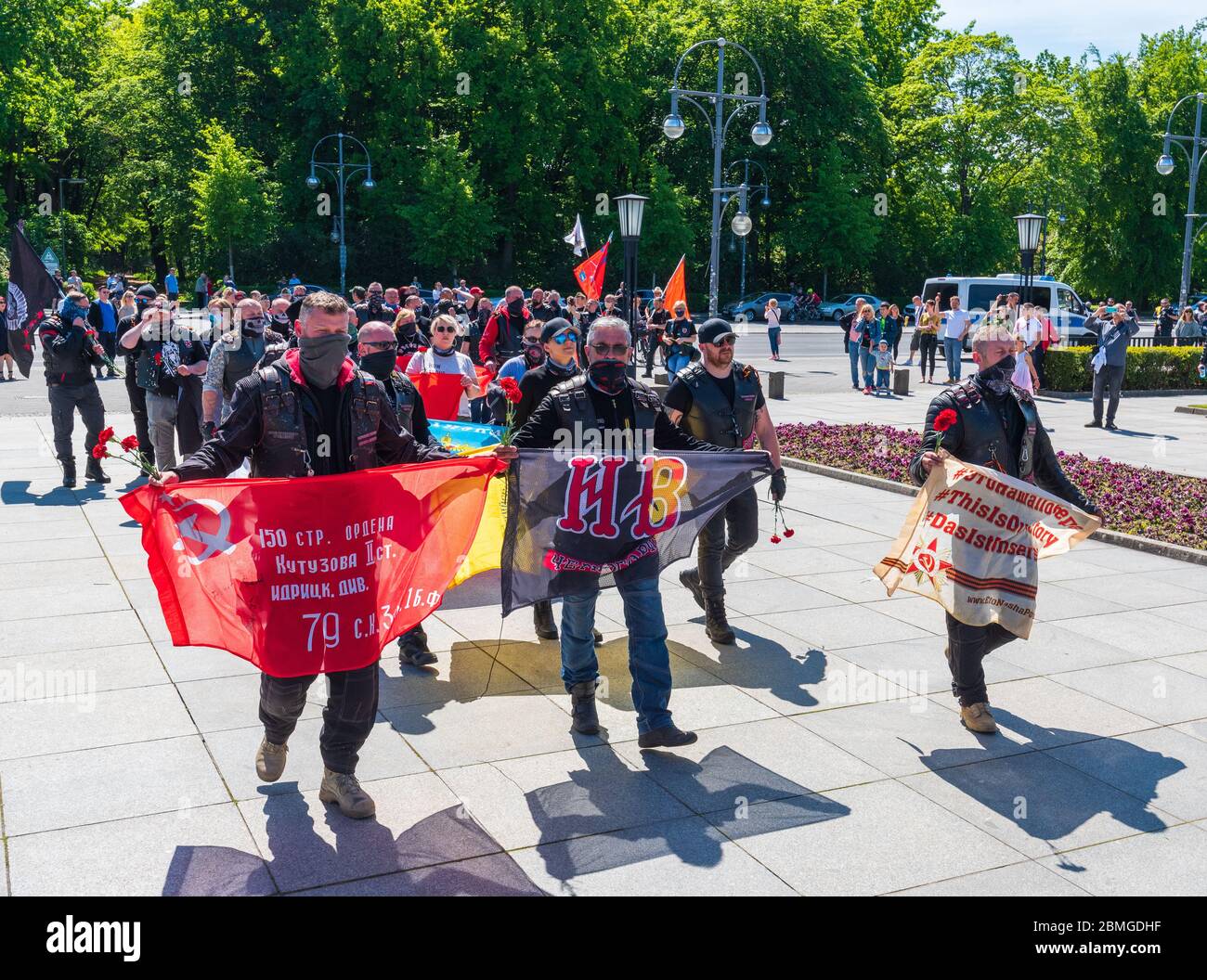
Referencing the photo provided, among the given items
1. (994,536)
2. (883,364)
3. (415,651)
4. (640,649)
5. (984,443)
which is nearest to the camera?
(640,649)

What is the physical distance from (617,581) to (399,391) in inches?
75.7

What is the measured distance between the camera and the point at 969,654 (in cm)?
599

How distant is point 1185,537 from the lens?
1023 cm

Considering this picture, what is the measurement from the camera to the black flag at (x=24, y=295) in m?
13.9

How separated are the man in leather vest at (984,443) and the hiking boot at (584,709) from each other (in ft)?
5.86

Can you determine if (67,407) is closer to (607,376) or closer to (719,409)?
(719,409)

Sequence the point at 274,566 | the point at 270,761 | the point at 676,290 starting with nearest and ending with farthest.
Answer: the point at 274,566 < the point at 270,761 < the point at 676,290

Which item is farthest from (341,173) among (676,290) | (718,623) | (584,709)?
(584,709)

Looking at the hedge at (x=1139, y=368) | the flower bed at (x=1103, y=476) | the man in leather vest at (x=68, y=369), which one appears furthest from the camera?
the hedge at (x=1139, y=368)

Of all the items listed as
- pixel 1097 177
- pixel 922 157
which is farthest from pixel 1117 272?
pixel 922 157

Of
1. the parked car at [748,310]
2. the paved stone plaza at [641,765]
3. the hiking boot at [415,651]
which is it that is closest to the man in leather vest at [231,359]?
the paved stone plaza at [641,765]

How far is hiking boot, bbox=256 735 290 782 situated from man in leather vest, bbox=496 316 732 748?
1.48 meters

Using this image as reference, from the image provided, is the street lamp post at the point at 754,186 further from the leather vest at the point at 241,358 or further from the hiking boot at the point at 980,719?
the hiking boot at the point at 980,719

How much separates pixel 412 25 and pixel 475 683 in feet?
159
